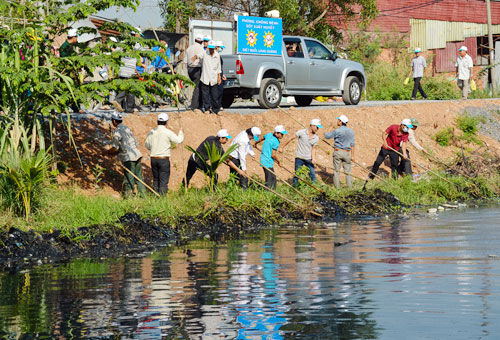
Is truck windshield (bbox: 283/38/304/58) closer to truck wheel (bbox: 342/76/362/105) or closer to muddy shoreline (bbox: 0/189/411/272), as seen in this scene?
truck wheel (bbox: 342/76/362/105)

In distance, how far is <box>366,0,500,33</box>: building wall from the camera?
156 ft

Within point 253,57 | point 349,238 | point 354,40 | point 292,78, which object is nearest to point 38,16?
point 349,238

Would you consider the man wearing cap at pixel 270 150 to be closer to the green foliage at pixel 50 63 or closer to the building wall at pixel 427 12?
the green foliage at pixel 50 63

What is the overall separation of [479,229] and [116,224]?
6076mm

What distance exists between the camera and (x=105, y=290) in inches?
383

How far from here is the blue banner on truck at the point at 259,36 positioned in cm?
2258

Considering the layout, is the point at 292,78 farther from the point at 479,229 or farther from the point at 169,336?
the point at 169,336

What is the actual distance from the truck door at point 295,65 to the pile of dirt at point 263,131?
2.42ft

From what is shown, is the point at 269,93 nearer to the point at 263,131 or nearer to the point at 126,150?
the point at 263,131

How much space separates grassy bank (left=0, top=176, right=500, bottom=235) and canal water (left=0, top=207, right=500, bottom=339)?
1588 millimetres

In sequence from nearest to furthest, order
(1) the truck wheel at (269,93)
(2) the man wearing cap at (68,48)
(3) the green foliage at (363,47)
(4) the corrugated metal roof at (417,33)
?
(2) the man wearing cap at (68,48) → (1) the truck wheel at (269,93) → (3) the green foliage at (363,47) → (4) the corrugated metal roof at (417,33)

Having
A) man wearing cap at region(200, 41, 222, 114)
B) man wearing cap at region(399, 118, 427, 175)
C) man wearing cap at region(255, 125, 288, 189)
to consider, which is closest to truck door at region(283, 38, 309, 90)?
man wearing cap at region(200, 41, 222, 114)

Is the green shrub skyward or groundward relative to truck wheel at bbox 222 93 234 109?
groundward

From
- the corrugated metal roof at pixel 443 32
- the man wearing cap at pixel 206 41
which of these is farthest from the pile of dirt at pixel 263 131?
the corrugated metal roof at pixel 443 32
